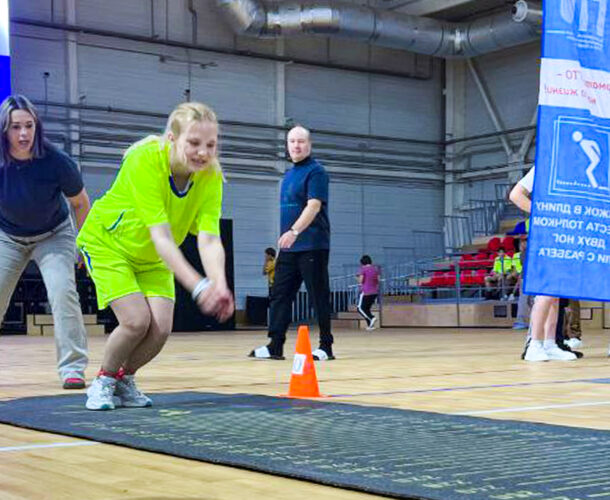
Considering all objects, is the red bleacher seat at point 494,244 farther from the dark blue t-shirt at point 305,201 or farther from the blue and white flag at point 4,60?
the dark blue t-shirt at point 305,201

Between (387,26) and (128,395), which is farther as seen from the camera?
(387,26)

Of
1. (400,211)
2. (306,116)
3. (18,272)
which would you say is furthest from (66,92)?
(18,272)

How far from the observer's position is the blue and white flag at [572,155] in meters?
5.46

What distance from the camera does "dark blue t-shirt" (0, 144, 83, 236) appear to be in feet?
17.0

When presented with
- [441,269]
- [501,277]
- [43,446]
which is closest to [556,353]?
[43,446]

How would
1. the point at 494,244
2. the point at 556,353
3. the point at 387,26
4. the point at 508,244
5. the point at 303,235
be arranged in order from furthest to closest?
1. the point at 387,26
2. the point at 494,244
3. the point at 508,244
4. the point at 303,235
5. the point at 556,353

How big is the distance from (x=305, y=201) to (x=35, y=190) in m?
2.71

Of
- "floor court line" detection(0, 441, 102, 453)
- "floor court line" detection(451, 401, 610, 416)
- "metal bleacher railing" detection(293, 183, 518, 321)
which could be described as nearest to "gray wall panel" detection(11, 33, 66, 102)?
"metal bleacher railing" detection(293, 183, 518, 321)

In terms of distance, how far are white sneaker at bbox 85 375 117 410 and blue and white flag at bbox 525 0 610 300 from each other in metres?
2.36

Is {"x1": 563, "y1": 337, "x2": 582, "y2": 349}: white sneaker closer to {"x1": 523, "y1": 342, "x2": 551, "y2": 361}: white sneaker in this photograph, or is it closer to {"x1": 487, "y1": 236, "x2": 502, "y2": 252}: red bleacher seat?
{"x1": 523, "y1": 342, "x2": 551, "y2": 361}: white sneaker

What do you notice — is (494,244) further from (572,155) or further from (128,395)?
(128,395)

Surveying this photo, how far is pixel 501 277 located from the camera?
62.6 feet

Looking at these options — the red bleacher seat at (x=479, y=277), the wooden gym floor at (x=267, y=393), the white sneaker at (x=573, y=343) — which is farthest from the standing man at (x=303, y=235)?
the red bleacher seat at (x=479, y=277)

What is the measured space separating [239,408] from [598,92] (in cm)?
267
